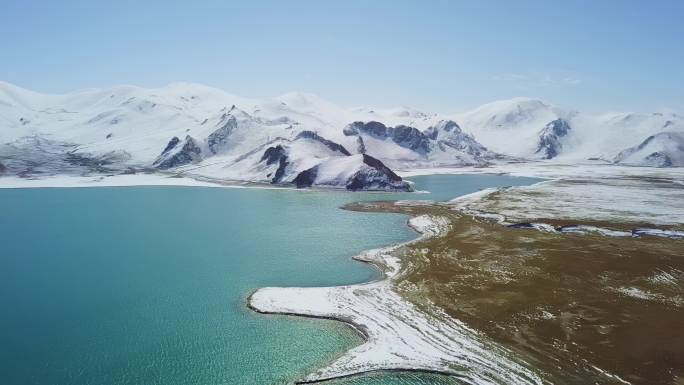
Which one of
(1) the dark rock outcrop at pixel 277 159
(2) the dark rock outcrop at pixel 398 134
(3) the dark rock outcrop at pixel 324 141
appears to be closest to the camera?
(1) the dark rock outcrop at pixel 277 159

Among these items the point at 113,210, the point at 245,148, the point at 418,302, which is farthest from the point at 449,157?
the point at 418,302

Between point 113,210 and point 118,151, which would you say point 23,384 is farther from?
point 118,151

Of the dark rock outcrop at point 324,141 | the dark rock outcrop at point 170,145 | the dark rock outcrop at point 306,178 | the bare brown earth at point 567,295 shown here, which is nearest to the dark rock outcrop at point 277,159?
the dark rock outcrop at point 306,178

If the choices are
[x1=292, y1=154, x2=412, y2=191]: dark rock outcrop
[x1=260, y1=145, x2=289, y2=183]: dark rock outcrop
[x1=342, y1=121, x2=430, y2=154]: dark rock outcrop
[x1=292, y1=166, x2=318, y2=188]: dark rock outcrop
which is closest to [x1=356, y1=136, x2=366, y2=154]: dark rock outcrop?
[x1=342, y1=121, x2=430, y2=154]: dark rock outcrop

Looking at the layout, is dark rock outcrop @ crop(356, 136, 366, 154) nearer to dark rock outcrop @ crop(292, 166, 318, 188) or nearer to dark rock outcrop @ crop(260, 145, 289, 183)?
dark rock outcrop @ crop(260, 145, 289, 183)

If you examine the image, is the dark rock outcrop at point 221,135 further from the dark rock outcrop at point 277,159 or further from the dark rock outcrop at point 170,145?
the dark rock outcrop at point 277,159
